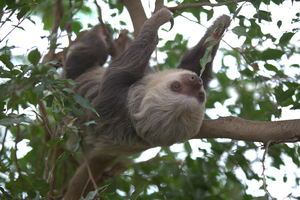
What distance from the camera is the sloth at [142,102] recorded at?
336 cm

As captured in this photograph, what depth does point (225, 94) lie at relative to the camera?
4.78 meters

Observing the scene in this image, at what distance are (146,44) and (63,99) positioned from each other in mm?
1527

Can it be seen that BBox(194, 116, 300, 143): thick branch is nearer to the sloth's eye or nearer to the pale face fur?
the pale face fur

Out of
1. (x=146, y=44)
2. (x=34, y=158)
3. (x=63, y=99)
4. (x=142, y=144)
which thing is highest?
(x=146, y=44)

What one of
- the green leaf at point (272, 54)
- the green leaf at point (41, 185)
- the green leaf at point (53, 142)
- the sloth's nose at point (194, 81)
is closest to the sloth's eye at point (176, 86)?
the sloth's nose at point (194, 81)

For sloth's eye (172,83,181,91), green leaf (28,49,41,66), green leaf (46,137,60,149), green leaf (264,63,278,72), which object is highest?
green leaf (28,49,41,66)

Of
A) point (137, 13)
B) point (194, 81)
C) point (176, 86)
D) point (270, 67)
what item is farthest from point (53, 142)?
point (270, 67)

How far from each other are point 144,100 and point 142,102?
0.14 feet

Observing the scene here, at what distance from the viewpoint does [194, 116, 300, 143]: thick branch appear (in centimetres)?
289

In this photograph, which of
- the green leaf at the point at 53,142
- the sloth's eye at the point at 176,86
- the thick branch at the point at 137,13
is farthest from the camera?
the thick branch at the point at 137,13

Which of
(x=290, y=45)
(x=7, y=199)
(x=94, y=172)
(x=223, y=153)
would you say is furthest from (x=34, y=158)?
(x=290, y=45)

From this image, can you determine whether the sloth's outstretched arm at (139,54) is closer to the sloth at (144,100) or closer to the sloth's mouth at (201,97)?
the sloth at (144,100)

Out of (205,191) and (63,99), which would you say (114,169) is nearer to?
(205,191)

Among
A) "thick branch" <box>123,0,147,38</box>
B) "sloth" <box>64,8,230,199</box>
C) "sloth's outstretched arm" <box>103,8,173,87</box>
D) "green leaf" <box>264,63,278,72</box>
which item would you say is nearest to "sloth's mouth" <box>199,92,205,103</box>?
"sloth" <box>64,8,230,199</box>
